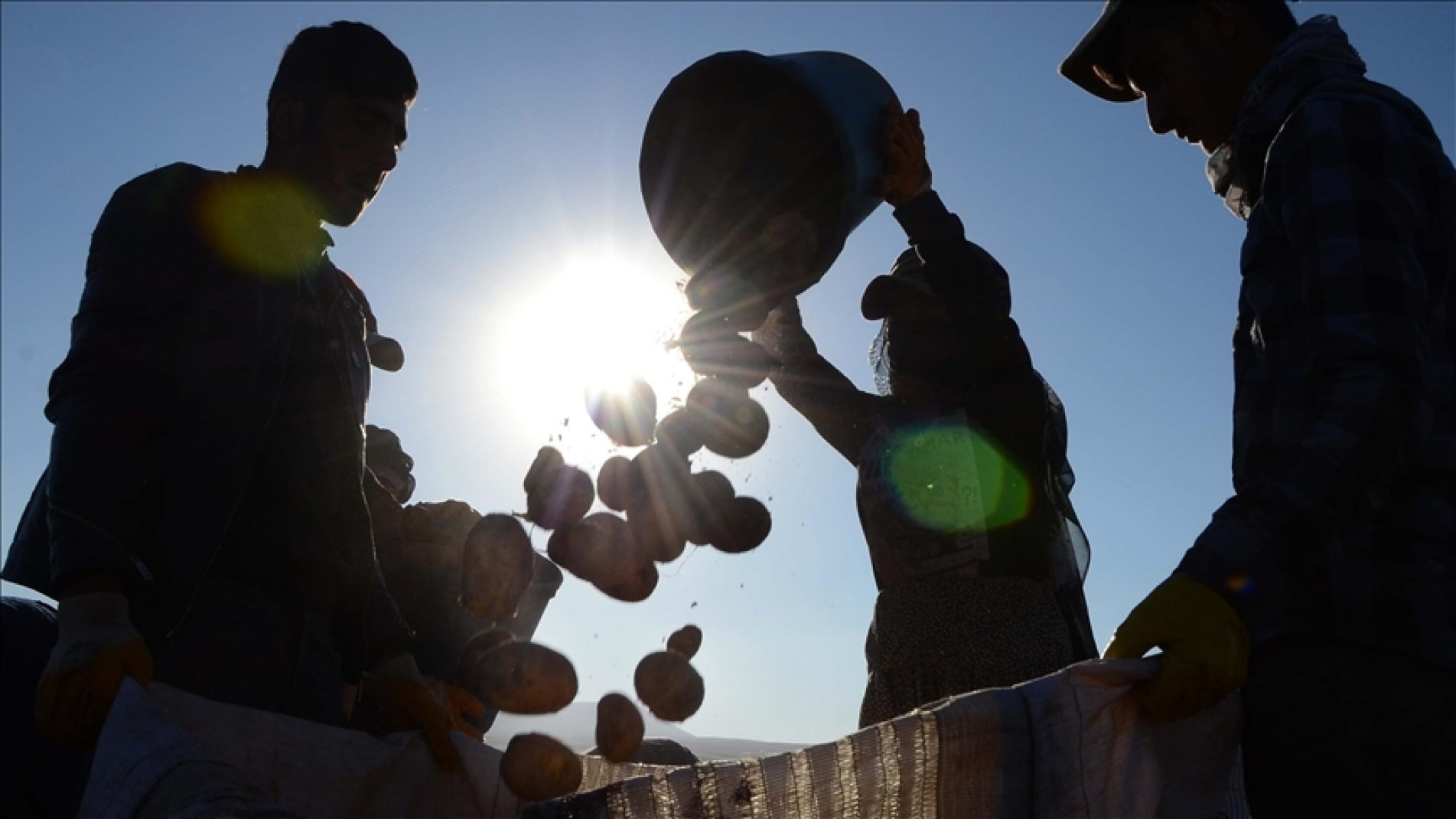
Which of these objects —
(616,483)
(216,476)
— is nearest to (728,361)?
(616,483)

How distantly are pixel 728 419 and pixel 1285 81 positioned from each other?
1.29 m

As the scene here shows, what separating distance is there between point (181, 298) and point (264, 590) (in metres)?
0.64

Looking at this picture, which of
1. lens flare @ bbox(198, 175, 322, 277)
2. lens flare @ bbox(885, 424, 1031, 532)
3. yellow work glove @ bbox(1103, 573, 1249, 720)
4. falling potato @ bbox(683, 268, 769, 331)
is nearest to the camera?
yellow work glove @ bbox(1103, 573, 1249, 720)

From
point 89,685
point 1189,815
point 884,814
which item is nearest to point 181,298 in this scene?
point 89,685

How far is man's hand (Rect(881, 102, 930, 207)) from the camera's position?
2.77m

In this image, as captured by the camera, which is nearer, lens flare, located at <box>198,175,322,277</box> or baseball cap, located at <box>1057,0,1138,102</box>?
lens flare, located at <box>198,175,322,277</box>

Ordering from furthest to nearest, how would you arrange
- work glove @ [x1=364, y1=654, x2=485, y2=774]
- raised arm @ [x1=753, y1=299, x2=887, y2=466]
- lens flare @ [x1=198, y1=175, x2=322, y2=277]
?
raised arm @ [x1=753, y1=299, x2=887, y2=466] → lens flare @ [x1=198, y1=175, x2=322, y2=277] → work glove @ [x1=364, y1=654, x2=485, y2=774]

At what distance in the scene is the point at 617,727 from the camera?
210 centimetres

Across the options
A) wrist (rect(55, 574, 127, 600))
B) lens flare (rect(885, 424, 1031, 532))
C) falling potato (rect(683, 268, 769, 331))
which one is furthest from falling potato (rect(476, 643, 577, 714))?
lens flare (rect(885, 424, 1031, 532))

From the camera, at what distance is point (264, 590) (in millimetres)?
2273

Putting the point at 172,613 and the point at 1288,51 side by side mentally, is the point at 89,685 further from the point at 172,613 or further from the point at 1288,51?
the point at 1288,51

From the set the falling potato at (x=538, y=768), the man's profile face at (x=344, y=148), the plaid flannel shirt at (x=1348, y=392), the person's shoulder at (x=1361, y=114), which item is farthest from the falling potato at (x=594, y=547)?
the person's shoulder at (x=1361, y=114)

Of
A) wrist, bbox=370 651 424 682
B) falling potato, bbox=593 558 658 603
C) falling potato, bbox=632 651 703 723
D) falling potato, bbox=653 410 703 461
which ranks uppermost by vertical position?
falling potato, bbox=653 410 703 461

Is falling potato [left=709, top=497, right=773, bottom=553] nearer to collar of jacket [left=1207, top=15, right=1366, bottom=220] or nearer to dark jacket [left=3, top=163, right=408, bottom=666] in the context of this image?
dark jacket [left=3, top=163, right=408, bottom=666]
